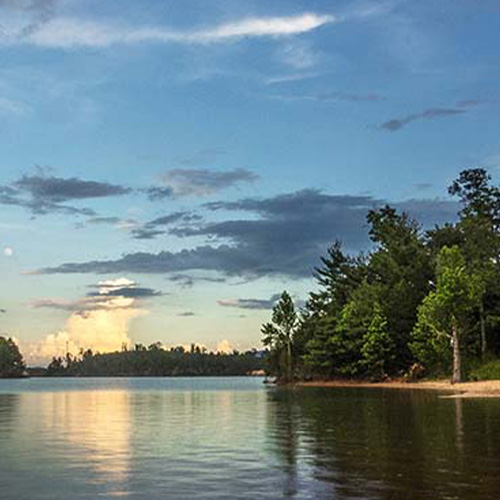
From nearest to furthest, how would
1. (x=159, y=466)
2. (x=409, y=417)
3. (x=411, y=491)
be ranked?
(x=411, y=491), (x=159, y=466), (x=409, y=417)

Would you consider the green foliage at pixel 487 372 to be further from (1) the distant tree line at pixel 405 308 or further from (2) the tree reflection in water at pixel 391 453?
(2) the tree reflection in water at pixel 391 453

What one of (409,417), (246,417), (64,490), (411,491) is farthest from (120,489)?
(246,417)

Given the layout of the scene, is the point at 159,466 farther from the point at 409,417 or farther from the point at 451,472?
the point at 409,417

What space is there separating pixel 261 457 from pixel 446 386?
69.6m

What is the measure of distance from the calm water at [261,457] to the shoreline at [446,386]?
24.3m

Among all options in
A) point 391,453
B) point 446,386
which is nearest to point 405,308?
point 446,386

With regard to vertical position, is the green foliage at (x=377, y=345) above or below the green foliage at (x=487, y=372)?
above

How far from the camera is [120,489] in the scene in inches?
930

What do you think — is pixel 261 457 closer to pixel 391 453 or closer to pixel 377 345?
pixel 391 453

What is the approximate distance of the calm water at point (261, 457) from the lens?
2306cm

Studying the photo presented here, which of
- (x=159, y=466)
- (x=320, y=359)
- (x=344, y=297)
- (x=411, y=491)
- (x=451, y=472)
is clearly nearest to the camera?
(x=411, y=491)

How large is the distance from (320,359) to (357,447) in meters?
98.8

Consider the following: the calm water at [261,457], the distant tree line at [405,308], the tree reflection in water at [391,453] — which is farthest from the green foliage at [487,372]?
the calm water at [261,457]

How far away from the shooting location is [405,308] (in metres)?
124
